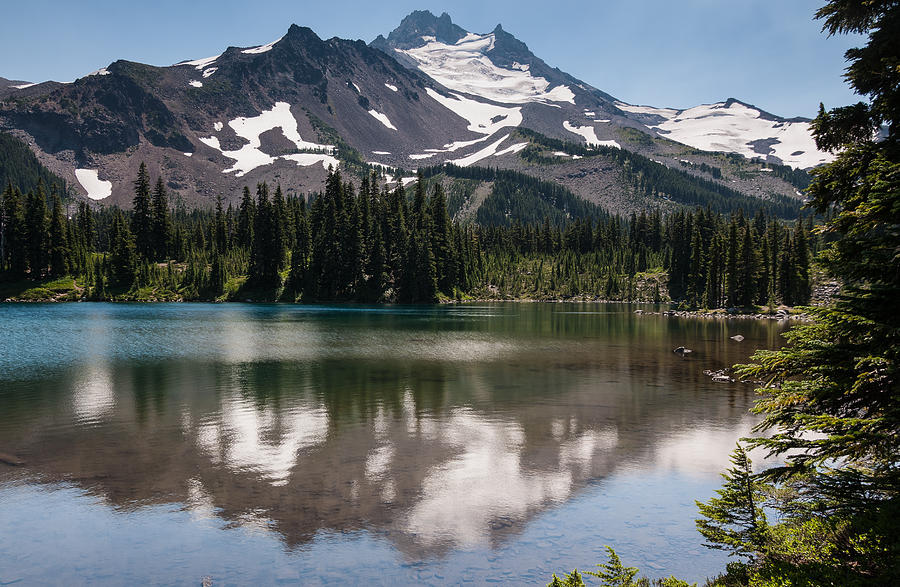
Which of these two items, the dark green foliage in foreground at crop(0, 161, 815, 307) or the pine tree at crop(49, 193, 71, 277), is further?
the pine tree at crop(49, 193, 71, 277)

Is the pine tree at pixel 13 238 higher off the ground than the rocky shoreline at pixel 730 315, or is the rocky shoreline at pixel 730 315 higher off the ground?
the pine tree at pixel 13 238

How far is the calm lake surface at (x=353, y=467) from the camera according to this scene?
45.1 ft

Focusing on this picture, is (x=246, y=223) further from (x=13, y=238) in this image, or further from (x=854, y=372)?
(x=854, y=372)

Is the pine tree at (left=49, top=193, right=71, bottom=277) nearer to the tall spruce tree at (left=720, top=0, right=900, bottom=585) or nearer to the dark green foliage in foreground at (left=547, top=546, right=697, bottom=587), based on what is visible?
the dark green foliage in foreground at (left=547, top=546, right=697, bottom=587)

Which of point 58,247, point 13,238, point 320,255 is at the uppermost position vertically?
point 13,238

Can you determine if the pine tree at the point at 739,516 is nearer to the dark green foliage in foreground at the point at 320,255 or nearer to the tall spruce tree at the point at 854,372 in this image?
the tall spruce tree at the point at 854,372

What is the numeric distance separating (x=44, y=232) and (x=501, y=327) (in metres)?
123

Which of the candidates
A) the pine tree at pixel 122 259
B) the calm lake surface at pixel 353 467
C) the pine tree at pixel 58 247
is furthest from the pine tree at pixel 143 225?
→ the calm lake surface at pixel 353 467

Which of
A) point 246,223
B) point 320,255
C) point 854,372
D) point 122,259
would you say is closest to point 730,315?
point 320,255

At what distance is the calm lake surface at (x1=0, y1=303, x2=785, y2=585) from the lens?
13.7 metres

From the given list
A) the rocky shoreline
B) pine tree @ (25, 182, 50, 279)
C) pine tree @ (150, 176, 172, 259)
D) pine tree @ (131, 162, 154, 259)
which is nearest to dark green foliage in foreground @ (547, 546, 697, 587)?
the rocky shoreline

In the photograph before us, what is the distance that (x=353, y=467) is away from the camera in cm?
2031

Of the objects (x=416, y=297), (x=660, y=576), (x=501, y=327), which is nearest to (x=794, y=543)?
(x=660, y=576)

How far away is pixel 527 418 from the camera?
2830 cm
